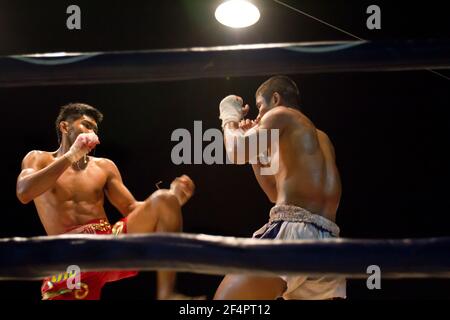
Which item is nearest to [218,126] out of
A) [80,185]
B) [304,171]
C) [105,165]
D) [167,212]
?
[105,165]

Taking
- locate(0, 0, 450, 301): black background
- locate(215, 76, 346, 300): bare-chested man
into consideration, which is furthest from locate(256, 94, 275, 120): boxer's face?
locate(0, 0, 450, 301): black background

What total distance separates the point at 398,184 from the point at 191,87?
4.00 feet

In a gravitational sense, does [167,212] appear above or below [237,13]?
below

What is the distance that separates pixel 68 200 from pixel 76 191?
44mm

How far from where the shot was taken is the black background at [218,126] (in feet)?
10.9

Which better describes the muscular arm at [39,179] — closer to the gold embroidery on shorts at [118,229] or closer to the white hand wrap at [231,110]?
the gold embroidery on shorts at [118,229]

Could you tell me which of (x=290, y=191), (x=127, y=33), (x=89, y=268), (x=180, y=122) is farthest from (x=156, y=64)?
(x=180, y=122)

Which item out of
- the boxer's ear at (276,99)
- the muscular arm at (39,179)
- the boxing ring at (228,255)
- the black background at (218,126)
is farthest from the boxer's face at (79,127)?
the boxing ring at (228,255)

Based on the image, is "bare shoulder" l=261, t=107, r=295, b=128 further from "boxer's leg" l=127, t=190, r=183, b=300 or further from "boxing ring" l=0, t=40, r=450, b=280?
"boxing ring" l=0, t=40, r=450, b=280

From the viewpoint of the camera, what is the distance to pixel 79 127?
99.1 inches

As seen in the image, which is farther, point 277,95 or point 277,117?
point 277,95

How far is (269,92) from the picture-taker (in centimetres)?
229

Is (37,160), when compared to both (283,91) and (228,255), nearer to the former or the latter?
(283,91)

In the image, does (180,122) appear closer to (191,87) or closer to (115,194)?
(191,87)
